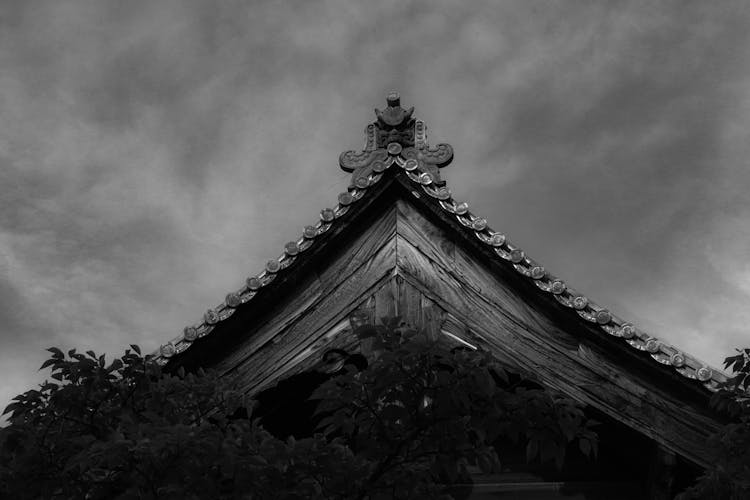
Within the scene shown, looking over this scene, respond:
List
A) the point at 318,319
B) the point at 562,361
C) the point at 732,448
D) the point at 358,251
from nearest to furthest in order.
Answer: the point at 732,448
the point at 562,361
the point at 318,319
the point at 358,251

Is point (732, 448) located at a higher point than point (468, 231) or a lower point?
lower

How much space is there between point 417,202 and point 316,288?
1.20 m

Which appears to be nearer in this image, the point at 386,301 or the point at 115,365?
the point at 115,365

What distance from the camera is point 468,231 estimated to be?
753 centimetres

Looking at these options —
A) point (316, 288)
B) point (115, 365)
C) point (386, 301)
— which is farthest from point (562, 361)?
point (115, 365)

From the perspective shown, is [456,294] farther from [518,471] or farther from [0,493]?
[0,493]

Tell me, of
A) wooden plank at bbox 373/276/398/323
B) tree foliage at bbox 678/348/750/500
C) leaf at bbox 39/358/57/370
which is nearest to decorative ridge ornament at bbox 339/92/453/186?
wooden plank at bbox 373/276/398/323

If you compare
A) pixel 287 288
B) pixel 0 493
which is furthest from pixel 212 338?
pixel 0 493

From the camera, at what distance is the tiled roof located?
6738 mm

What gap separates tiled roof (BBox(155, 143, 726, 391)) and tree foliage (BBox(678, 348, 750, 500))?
59cm

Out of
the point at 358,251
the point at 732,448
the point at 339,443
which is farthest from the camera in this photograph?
the point at 358,251

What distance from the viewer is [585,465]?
732 cm

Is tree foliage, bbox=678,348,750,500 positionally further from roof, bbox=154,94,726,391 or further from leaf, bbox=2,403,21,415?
leaf, bbox=2,403,21,415

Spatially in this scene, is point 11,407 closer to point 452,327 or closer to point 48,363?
point 48,363
